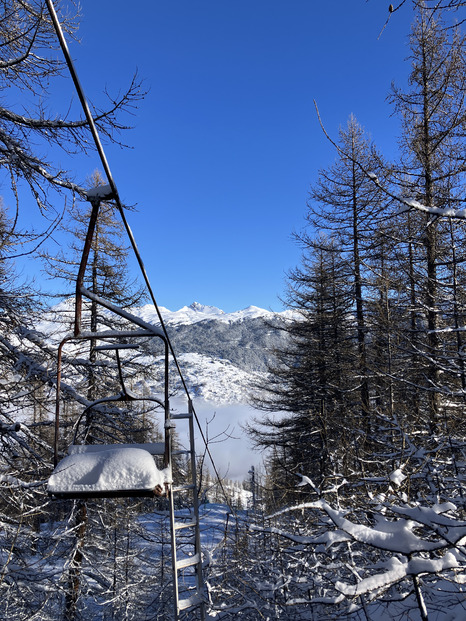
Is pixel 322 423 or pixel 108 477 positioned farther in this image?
pixel 322 423

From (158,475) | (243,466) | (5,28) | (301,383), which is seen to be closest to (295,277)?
(301,383)

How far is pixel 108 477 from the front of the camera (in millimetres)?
2479

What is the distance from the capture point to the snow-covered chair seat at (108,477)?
244 cm

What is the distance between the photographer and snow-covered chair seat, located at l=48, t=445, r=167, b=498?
2.44 m

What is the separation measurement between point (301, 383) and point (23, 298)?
10.2m

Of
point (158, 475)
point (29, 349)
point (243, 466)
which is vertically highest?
point (29, 349)

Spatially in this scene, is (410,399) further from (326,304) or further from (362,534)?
(362,534)

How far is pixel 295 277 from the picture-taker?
1612 centimetres

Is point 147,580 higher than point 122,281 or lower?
lower

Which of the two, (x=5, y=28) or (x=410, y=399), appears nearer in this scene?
(x=5, y=28)

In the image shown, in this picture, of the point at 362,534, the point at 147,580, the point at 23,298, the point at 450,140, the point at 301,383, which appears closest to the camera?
the point at 362,534

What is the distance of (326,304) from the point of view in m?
16.2

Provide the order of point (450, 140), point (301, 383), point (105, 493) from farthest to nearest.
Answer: point (301, 383) → point (450, 140) → point (105, 493)

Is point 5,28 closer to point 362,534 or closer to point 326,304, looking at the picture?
point 362,534
